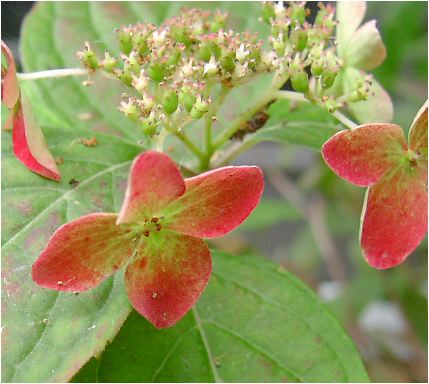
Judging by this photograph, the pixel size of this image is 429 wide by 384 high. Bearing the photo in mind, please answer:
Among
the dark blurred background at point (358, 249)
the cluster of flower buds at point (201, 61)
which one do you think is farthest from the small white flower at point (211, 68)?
the dark blurred background at point (358, 249)

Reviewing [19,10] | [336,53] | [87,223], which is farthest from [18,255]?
[19,10]

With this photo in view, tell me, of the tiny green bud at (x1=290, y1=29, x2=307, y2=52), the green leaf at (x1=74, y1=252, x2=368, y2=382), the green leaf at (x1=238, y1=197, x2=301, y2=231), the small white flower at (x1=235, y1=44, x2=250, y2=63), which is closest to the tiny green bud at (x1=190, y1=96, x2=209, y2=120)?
the small white flower at (x1=235, y1=44, x2=250, y2=63)

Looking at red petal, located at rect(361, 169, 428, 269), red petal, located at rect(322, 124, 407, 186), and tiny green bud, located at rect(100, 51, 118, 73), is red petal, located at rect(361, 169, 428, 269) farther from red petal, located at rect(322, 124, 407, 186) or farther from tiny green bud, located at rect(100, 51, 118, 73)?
tiny green bud, located at rect(100, 51, 118, 73)

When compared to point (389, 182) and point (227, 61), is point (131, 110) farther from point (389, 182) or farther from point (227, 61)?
point (389, 182)

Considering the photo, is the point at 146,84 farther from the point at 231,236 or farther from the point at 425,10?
the point at 425,10

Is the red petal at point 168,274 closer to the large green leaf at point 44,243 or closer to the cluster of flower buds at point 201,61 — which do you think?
the large green leaf at point 44,243

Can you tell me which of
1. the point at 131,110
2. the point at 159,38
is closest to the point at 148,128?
the point at 131,110

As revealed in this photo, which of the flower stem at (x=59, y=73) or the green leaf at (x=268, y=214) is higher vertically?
the flower stem at (x=59, y=73)
